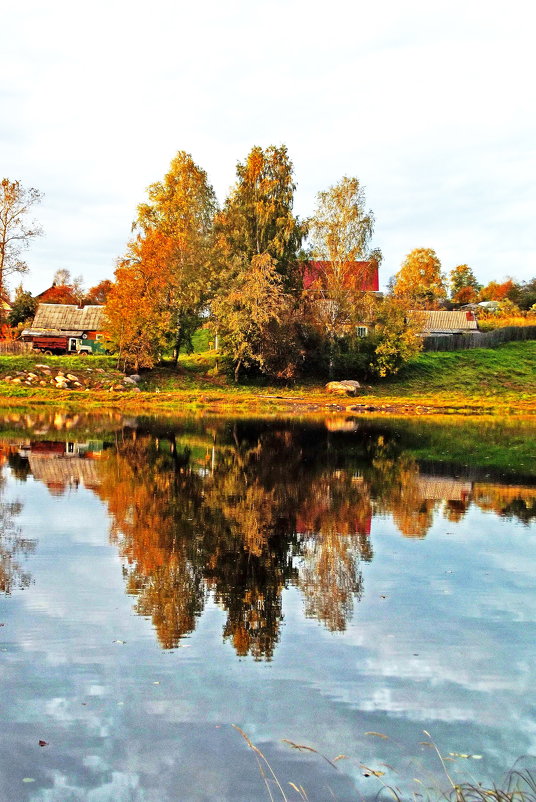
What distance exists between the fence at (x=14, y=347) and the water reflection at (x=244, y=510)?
26690 millimetres

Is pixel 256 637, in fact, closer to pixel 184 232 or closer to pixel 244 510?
pixel 244 510

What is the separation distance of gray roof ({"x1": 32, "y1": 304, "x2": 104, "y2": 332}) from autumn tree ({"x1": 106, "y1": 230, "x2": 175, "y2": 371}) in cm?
2139

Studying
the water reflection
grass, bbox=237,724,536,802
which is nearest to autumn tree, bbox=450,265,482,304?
the water reflection

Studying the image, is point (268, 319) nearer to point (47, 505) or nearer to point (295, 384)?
point (295, 384)

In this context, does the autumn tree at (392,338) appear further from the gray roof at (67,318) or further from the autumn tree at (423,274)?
the autumn tree at (423,274)

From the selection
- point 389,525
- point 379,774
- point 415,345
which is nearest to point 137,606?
point 379,774

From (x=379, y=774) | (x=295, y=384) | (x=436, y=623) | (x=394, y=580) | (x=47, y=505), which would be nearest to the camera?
(x=379, y=774)

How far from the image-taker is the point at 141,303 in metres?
49.8

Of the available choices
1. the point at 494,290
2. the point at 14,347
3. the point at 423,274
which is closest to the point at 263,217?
the point at 14,347

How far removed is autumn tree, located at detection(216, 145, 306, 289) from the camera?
54.3 m

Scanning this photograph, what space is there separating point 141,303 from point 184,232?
8727 mm

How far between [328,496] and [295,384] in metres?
38.9

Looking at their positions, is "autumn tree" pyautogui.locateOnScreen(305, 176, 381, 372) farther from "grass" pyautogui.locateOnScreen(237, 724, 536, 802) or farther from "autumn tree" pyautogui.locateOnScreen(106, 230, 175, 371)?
"grass" pyautogui.locateOnScreen(237, 724, 536, 802)

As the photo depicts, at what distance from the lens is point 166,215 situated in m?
58.4
